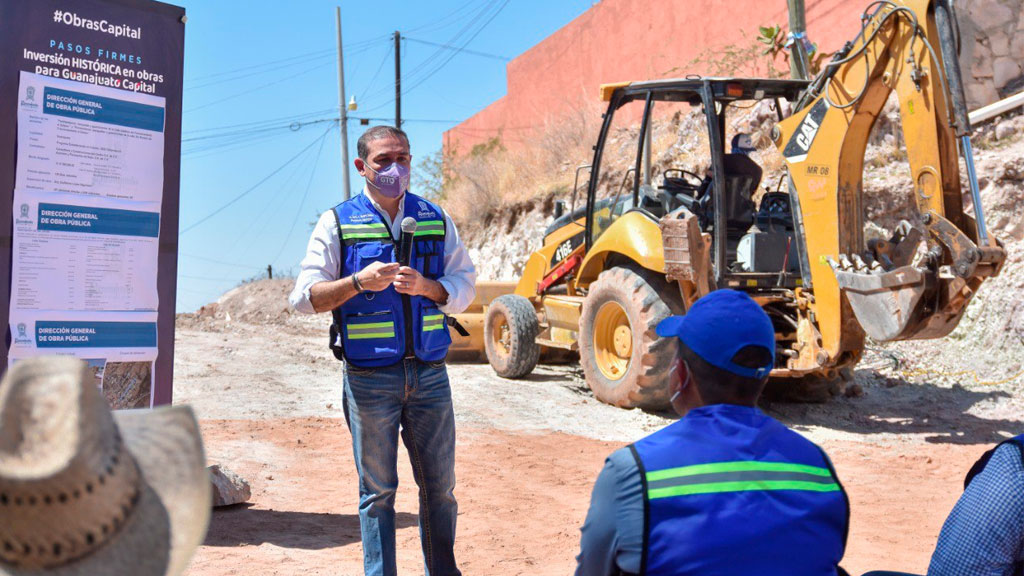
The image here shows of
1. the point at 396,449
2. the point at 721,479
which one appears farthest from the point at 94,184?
the point at 721,479

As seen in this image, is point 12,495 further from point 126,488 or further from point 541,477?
point 541,477

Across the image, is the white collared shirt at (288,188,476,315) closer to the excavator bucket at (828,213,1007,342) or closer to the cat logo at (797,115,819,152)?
the excavator bucket at (828,213,1007,342)

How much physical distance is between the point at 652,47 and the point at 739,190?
41.6ft

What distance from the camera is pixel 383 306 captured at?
3.77 metres

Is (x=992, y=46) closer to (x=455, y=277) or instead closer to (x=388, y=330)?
(x=455, y=277)

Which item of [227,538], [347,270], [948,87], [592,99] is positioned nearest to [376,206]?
[347,270]

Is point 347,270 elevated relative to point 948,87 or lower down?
lower down

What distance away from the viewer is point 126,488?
48.4 inches

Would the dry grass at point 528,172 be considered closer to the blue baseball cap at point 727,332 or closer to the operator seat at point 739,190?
the operator seat at point 739,190

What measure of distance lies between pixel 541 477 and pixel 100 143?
13.2ft

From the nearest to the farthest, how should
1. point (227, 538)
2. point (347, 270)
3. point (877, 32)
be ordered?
point (347, 270) < point (227, 538) < point (877, 32)

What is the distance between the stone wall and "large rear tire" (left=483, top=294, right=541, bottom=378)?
708 centimetres

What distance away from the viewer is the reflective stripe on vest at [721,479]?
200cm

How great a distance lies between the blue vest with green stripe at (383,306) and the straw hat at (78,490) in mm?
2395
